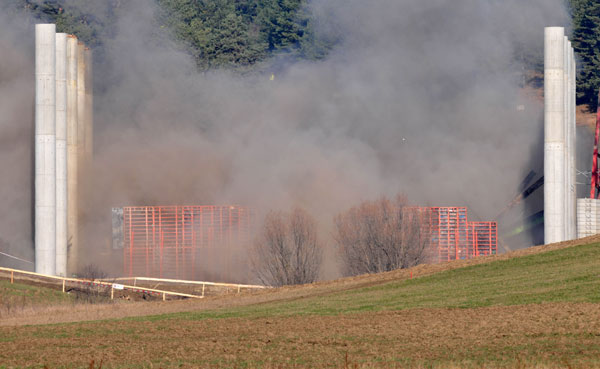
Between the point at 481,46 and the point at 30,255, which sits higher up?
the point at 481,46

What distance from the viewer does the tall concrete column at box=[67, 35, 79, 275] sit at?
5525 cm

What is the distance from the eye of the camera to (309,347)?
22.2 m

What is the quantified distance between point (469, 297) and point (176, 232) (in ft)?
82.8

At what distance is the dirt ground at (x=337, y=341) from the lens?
19.8 metres

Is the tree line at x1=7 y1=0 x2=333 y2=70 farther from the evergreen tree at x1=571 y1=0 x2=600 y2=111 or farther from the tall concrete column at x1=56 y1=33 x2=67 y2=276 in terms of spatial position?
the tall concrete column at x1=56 y1=33 x2=67 y2=276

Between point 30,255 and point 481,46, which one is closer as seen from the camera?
point 30,255

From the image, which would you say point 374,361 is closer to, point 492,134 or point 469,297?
point 469,297

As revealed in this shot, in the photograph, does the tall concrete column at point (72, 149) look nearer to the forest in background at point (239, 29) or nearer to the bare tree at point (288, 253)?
the bare tree at point (288, 253)

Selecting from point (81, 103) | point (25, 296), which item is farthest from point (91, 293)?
point (81, 103)

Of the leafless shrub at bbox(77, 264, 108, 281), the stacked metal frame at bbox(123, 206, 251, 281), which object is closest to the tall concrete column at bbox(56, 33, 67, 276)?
the leafless shrub at bbox(77, 264, 108, 281)

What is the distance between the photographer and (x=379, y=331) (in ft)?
80.8

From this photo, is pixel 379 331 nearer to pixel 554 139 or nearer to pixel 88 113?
pixel 554 139

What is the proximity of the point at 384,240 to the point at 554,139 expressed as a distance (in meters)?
9.70

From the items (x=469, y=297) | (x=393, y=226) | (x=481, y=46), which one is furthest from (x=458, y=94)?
(x=469, y=297)
